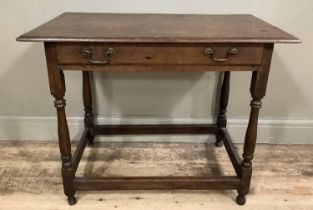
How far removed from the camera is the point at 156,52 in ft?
3.66

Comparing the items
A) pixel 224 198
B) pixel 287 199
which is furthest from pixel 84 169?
pixel 287 199

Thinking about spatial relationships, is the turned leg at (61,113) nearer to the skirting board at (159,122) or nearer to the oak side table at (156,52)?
the oak side table at (156,52)

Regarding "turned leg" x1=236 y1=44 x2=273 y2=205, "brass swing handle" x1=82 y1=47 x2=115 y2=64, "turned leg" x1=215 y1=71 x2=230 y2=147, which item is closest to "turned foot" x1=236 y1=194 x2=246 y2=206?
"turned leg" x1=236 y1=44 x2=273 y2=205

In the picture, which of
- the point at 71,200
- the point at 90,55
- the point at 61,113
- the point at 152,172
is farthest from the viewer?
the point at 152,172

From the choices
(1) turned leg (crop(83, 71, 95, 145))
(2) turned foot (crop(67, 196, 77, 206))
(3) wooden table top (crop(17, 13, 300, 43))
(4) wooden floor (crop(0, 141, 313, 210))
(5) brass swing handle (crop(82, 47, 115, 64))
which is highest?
(3) wooden table top (crop(17, 13, 300, 43))

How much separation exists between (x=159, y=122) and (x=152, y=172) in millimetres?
345

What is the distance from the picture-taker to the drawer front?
110 cm

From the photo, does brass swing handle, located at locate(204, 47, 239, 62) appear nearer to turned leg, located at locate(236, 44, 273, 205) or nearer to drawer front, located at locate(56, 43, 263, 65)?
drawer front, located at locate(56, 43, 263, 65)

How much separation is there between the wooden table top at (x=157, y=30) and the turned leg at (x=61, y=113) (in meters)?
0.10

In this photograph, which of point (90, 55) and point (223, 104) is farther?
point (223, 104)

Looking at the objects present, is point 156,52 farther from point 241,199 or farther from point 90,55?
point 241,199

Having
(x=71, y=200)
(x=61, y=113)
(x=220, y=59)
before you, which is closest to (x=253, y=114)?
(x=220, y=59)

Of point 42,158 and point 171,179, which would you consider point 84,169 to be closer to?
point 42,158

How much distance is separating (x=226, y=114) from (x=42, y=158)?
1061mm
